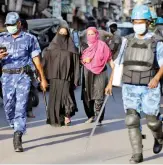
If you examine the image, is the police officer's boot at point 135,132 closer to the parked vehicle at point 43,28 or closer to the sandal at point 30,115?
the sandal at point 30,115

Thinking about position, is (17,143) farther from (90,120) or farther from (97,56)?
(97,56)

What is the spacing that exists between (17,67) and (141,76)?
67.9 inches

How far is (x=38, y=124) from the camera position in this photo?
9844 mm

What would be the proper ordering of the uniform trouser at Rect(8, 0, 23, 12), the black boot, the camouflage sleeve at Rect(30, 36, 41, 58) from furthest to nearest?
the uniform trouser at Rect(8, 0, 23, 12) < the camouflage sleeve at Rect(30, 36, 41, 58) < the black boot

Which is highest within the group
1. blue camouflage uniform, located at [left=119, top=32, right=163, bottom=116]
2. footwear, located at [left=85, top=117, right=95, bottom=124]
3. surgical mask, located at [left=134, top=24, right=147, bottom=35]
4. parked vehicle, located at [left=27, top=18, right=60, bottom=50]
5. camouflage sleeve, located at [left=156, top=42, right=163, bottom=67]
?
surgical mask, located at [left=134, top=24, right=147, bottom=35]

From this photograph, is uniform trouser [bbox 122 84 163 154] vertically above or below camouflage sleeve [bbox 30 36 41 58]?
below

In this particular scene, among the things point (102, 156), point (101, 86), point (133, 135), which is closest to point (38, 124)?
point (101, 86)

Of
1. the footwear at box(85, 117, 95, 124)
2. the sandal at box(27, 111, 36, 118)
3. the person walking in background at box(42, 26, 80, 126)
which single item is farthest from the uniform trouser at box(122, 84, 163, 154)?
the sandal at box(27, 111, 36, 118)

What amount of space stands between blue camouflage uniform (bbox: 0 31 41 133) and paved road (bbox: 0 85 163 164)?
485 mm

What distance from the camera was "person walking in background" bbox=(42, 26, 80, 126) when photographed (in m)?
9.77

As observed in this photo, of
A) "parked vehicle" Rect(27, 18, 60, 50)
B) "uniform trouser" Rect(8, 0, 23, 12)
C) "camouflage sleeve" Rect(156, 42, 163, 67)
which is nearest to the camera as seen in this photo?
"camouflage sleeve" Rect(156, 42, 163, 67)

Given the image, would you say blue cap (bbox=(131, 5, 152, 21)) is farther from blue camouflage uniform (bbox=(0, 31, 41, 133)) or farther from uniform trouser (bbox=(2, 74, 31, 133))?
uniform trouser (bbox=(2, 74, 31, 133))

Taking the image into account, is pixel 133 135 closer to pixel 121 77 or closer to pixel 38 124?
pixel 121 77

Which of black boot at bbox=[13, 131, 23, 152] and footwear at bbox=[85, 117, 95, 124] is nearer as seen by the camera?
black boot at bbox=[13, 131, 23, 152]
